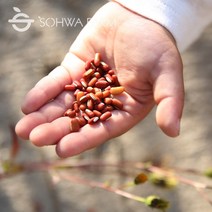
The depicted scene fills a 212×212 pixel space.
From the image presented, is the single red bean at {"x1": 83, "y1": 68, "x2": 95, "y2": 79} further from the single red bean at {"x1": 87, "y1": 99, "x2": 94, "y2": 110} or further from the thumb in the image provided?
the thumb

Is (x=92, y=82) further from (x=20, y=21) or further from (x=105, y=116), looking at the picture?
(x=20, y=21)

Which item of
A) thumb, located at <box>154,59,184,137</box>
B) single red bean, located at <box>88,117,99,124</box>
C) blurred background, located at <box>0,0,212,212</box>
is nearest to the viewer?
thumb, located at <box>154,59,184,137</box>

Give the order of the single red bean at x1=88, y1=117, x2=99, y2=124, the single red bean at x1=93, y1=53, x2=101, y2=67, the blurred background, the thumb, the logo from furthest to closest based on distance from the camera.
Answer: the logo, the blurred background, the single red bean at x1=93, y1=53, x2=101, y2=67, the single red bean at x1=88, y1=117, x2=99, y2=124, the thumb

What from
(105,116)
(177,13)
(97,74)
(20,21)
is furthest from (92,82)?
(20,21)

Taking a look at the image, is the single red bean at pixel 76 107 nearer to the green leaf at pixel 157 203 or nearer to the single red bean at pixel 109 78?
the single red bean at pixel 109 78

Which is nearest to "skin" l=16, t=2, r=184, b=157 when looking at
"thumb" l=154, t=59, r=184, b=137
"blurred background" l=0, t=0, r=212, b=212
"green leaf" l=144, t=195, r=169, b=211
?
"thumb" l=154, t=59, r=184, b=137

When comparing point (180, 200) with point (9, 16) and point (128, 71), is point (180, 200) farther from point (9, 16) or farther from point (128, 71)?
point (9, 16)

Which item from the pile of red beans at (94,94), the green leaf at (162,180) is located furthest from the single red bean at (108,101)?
the green leaf at (162,180)

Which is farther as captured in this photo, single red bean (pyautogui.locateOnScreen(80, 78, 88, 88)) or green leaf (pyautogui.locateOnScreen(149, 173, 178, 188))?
green leaf (pyautogui.locateOnScreen(149, 173, 178, 188))
